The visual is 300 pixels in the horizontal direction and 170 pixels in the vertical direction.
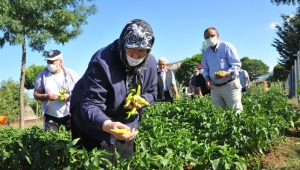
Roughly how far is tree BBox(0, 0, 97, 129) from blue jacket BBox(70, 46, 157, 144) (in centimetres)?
635

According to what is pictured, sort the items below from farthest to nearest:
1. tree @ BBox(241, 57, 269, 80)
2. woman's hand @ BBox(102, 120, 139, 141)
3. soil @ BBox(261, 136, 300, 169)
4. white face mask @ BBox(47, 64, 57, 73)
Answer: tree @ BBox(241, 57, 269, 80) < white face mask @ BBox(47, 64, 57, 73) < soil @ BBox(261, 136, 300, 169) < woman's hand @ BBox(102, 120, 139, 141)

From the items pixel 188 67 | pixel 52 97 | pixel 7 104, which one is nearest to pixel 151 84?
pixel 52 97

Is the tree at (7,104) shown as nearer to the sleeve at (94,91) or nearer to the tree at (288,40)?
the sleeve at (94,91)

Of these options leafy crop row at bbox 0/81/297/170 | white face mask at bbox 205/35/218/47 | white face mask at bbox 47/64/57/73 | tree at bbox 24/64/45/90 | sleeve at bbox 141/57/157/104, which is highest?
tree at bbox 24/64/45/90

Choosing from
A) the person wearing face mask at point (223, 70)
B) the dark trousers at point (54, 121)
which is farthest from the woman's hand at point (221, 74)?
the dark trousers at point (54, 121)

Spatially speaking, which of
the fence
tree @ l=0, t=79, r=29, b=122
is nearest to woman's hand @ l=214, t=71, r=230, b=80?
the fence

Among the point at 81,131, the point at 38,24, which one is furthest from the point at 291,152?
the point at 38,24

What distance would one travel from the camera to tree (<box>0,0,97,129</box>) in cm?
842

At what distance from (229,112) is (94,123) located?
2460 mm

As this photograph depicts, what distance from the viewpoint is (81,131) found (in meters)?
2.49

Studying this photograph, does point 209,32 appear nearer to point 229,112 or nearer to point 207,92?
point 229,112

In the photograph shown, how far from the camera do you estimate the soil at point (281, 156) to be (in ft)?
12.9

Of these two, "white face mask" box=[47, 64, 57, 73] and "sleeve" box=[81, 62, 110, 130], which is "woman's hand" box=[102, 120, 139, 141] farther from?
"white face mask" box=[47, 64, 57, 73]

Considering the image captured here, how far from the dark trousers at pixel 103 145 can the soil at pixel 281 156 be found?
1931 mm
